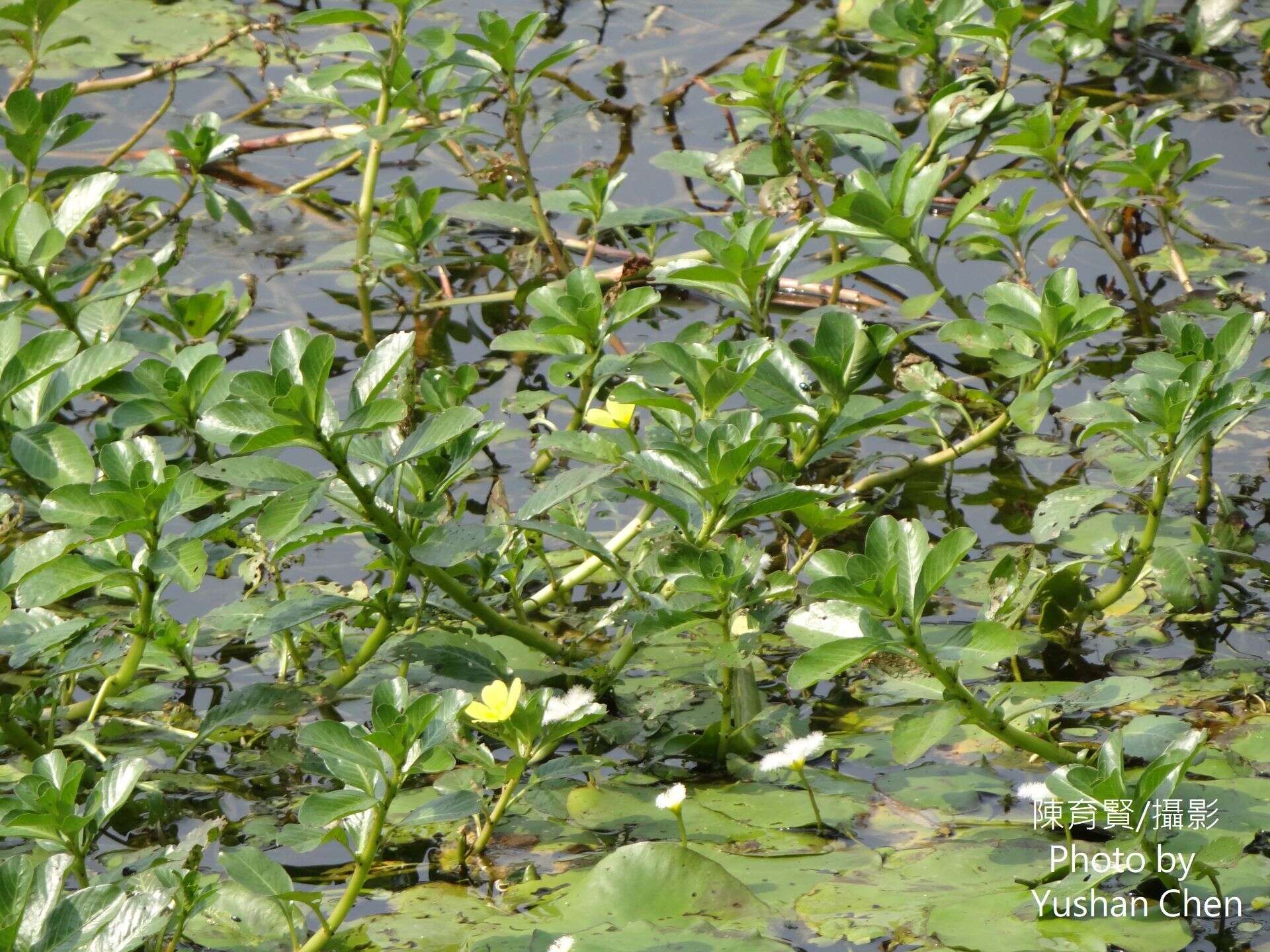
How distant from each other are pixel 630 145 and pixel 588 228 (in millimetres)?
399

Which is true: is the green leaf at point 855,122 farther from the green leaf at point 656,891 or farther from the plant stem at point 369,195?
the green leaf at point 656,891

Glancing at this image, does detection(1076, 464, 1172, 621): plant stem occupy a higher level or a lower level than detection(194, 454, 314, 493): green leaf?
lower

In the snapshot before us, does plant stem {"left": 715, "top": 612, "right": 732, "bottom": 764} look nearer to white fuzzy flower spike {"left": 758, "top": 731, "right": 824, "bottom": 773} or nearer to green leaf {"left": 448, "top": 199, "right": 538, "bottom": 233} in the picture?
white fuzzy flower spike {"left": 758, "top": 731, "right": 824, "bottom": 773}

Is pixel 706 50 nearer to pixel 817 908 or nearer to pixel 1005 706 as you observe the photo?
pixel 1005 706

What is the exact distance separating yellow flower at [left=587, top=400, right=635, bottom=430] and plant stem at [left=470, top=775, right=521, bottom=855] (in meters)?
0.54

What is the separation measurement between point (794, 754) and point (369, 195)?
161 centimetres

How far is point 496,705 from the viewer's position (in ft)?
5.50

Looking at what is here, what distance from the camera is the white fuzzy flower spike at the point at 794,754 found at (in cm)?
175

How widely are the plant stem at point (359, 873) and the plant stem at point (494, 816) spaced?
0.20 meters

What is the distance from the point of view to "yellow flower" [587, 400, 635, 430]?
207 cm

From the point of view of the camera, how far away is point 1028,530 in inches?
96.8

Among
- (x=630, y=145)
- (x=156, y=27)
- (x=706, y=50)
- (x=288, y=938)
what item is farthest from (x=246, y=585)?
(x=156, y=27)

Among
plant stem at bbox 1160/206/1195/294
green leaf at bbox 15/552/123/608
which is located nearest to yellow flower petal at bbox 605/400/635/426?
green leaf at bbox 15/552/123/608

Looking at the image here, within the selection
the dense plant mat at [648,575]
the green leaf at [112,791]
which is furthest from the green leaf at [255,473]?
the green leaf at [112,791]
